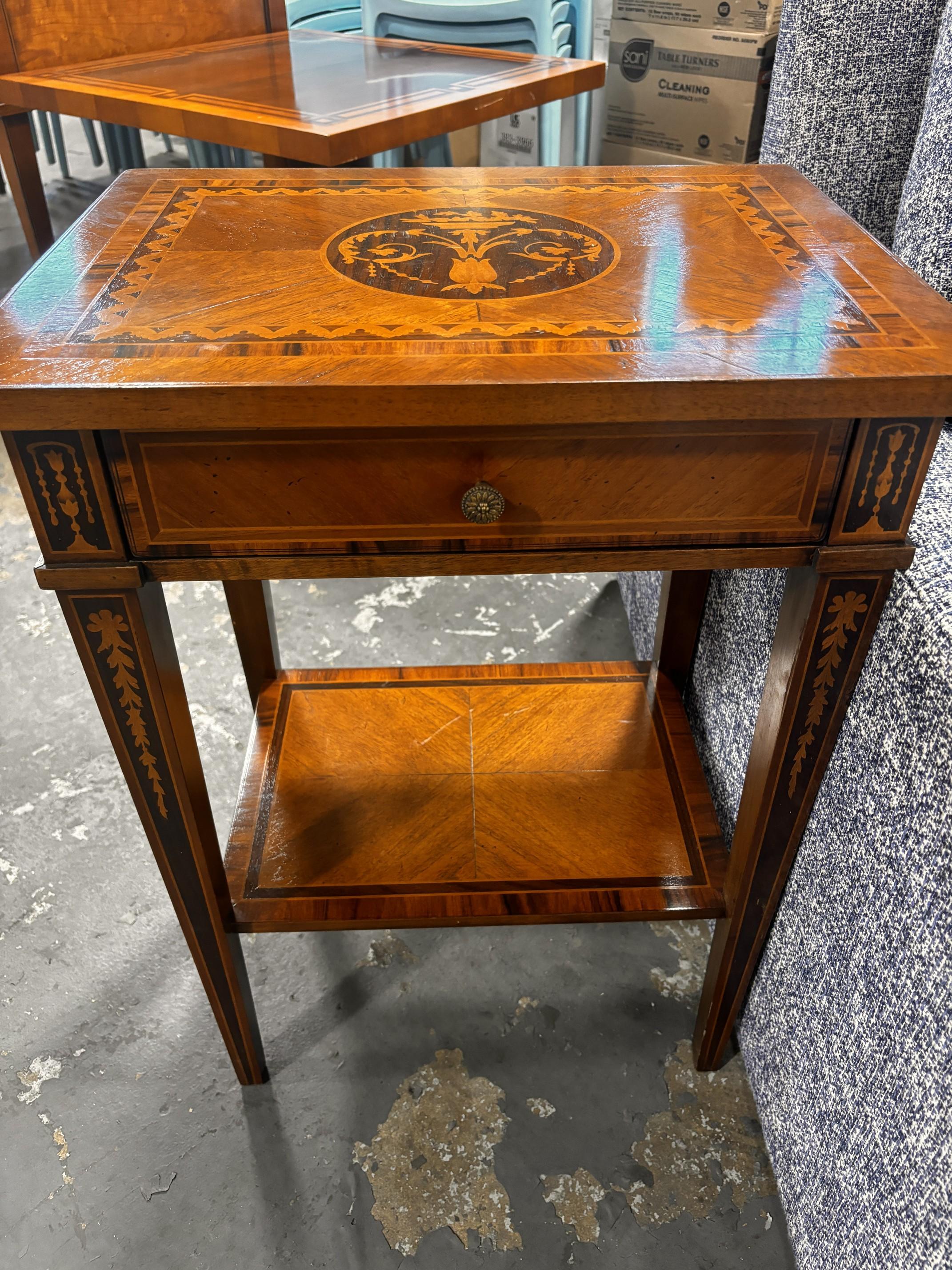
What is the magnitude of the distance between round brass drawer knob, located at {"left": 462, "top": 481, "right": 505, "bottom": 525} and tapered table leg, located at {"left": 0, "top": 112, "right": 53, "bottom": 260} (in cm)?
190

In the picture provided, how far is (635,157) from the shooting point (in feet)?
7.95

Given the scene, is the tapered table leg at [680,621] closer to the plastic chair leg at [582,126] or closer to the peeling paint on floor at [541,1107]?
the peeling paint on floor at [541,1107]

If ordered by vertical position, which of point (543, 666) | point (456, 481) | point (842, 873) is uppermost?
point (456, 481)

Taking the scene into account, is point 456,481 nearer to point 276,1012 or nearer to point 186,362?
point 186,362

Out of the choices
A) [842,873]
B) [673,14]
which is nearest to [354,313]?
[842,873]

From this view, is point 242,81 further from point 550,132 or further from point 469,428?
point 469,428

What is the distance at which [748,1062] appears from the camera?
99 cm

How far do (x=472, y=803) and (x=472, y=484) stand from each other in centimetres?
50

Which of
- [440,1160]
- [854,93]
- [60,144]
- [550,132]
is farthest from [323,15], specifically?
[440,1160]

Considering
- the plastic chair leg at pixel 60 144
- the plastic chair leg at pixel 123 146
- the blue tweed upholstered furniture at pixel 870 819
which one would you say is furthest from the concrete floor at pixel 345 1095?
the plastic chair leg at pixel 60 144

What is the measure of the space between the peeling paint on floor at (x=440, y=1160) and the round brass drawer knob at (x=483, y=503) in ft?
2.21

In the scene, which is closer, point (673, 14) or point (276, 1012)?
point (276, 1012)

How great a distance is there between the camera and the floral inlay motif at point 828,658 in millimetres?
668

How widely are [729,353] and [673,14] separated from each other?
2029 millimetres
